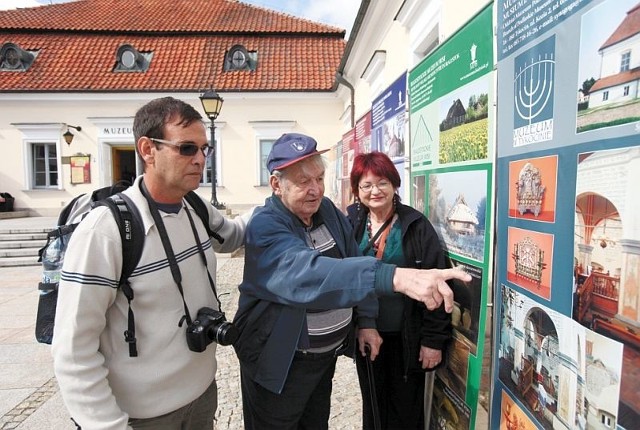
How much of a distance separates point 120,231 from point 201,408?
829 mm

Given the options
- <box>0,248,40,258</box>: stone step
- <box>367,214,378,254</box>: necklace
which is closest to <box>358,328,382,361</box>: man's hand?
<box>367,214,378,254</box>: necklace

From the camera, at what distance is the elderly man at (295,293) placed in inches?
54.6

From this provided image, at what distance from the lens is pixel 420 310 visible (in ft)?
6.86

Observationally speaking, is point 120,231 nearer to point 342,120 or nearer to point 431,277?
point 431,277

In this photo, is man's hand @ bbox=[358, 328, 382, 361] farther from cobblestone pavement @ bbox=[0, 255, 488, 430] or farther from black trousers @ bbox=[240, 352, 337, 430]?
cobblestone pavement @ bbox=[0, 255, 488, 430]

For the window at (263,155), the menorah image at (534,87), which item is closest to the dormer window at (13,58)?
the window at (263,155)

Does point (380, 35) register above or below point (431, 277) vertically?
above

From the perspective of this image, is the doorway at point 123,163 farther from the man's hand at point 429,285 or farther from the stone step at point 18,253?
the man's hand at point 429,285

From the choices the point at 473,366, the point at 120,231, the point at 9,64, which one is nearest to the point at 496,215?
the point at 473,366

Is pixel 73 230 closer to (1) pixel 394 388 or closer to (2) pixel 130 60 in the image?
(1) pixel 394 388

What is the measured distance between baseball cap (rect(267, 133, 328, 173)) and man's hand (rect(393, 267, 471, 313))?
65 centimetres

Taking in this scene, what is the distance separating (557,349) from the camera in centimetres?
127

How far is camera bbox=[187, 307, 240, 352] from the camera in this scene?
1488 mm

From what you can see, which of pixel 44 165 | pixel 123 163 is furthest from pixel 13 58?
pixel 123 163
